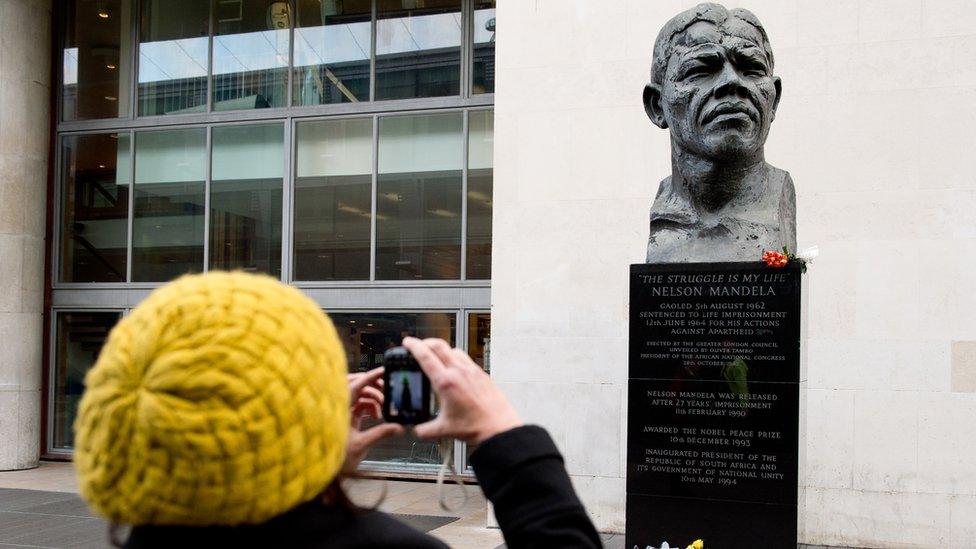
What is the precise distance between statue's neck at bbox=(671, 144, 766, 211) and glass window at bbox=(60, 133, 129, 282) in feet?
33.6

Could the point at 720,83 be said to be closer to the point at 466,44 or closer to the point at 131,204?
the point at 466,44

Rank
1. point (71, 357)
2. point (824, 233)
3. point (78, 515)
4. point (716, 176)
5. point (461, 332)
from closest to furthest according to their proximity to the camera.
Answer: point (716, 176), point (824, 233), point (78, 515), point (461, 332), point (71, 357)

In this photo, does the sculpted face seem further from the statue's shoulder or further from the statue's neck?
the statue's shoulder

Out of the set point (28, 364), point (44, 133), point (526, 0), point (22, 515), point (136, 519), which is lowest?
point (22, 515)

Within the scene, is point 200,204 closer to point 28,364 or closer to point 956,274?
point 28,364

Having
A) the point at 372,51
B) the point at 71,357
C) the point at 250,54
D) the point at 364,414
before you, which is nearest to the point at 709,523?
the point at 364,414

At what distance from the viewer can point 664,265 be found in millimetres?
5496

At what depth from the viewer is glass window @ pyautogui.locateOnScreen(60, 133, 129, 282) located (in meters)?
13.9

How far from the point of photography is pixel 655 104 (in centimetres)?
578

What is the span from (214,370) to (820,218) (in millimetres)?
8376

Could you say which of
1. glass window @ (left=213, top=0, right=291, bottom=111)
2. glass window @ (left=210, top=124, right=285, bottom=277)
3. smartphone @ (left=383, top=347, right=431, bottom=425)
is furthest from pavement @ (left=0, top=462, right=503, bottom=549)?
smartphone @ (left=383, top=347, right=431, bottom=425)

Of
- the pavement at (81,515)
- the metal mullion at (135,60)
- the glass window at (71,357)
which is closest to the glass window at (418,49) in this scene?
the metal mullion at (135,60)

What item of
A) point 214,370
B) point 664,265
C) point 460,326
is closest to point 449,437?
point 214,370

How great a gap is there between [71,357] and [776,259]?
1167 cm
